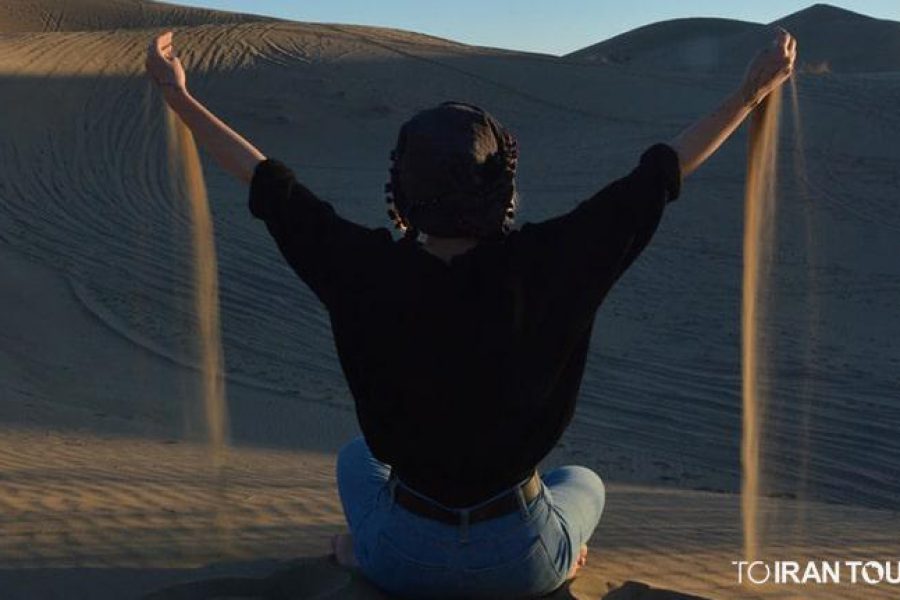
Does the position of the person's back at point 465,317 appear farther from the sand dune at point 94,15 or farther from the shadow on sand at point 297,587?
the sand dune at point 94,15

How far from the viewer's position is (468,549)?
3.44m

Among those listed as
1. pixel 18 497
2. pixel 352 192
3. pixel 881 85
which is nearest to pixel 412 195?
pixel 18 497

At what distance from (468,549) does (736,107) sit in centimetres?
142

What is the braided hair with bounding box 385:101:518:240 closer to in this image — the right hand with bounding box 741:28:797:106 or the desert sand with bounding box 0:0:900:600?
the right hand with bounding box 741:28:797:106

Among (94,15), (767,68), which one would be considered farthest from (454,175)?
(94,15)

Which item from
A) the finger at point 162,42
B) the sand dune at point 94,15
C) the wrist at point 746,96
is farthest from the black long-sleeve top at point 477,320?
the sand dune at point 94,15

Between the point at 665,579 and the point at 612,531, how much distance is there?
0.81 m

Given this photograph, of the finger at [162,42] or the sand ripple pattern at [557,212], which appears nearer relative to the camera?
the finger at [162,42]

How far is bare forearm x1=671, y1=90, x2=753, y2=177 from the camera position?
3474mm

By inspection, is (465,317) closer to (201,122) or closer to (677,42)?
(201,122)

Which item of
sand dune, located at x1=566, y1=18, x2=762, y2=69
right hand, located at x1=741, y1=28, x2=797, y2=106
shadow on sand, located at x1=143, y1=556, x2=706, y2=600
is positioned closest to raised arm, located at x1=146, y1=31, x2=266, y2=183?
shadow on sand, located at x1=143, y1=556, x2=706, y2=600

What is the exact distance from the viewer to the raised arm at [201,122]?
364 cm

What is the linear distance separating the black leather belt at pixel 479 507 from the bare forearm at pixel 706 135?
0.92 m

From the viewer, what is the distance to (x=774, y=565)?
5105 mm
